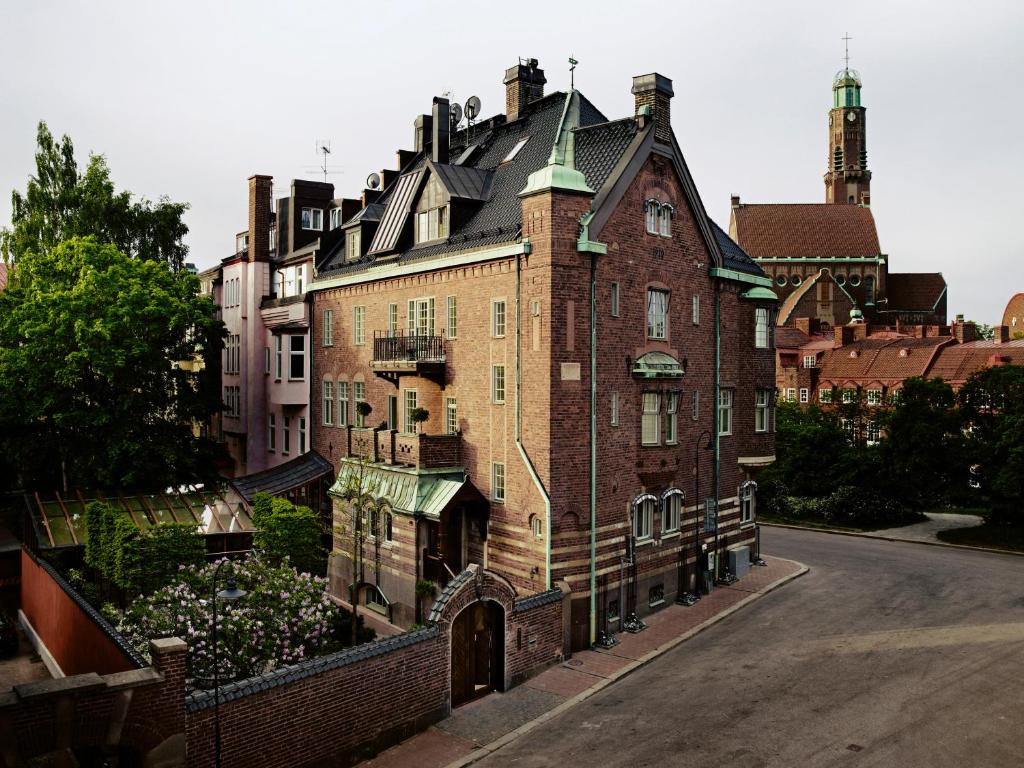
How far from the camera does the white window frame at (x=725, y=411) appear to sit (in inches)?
1316

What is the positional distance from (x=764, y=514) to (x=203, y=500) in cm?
3194

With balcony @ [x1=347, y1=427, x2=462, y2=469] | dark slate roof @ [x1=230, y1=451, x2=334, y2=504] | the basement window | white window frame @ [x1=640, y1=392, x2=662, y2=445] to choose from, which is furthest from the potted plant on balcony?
the basement window

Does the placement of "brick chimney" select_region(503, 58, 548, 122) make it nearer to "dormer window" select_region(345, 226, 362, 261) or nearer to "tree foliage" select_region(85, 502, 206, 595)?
"dormer window" select_region(345, 226, 362, 261)

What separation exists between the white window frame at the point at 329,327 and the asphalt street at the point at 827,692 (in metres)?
20.3

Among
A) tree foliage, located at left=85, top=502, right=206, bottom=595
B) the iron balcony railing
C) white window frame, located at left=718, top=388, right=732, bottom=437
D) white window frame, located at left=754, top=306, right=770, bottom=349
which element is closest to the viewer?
tree foliage, located at left=85, top=502, right=206, bottom=595

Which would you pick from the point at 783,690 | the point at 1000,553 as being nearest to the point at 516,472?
the point at 783,690

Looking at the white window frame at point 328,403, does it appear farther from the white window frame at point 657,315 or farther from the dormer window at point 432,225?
the white window frame at point 657,315

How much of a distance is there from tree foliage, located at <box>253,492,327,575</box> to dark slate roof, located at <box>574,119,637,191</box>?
15.4m

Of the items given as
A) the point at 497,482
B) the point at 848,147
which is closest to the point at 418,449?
the point at 497,482

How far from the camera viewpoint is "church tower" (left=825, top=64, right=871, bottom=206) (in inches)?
5266

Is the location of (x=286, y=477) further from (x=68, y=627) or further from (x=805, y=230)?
(x=805, y=230)

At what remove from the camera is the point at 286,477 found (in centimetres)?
3756

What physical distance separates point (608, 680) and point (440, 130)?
2510 centimetres

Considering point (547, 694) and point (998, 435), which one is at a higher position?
point (998, 435)
